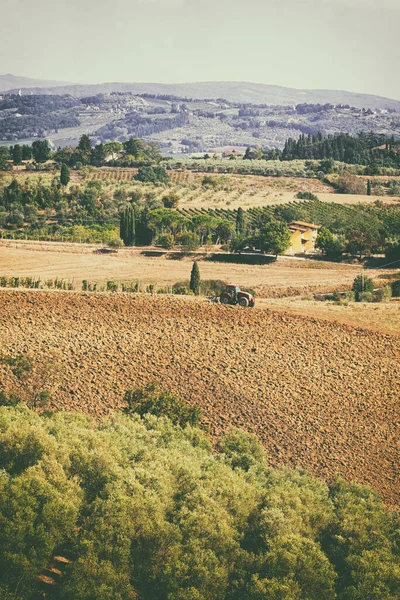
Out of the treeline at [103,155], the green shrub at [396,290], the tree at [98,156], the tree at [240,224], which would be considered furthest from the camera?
the tree at [98,156]

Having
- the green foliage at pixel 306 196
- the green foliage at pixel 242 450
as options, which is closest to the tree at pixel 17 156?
the green foliage at pixel 306 196

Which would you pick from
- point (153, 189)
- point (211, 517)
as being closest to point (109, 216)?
point (153, 189)

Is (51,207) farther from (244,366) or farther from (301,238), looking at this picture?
(244,366)

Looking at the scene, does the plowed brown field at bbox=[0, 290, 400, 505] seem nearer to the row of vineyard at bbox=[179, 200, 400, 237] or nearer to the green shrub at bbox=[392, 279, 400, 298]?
the green shrub at bbox=[392, 279, 400, 298]

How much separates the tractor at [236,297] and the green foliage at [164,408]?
12.4 meters

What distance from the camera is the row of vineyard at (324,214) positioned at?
254 ft

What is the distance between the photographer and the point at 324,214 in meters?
84.7

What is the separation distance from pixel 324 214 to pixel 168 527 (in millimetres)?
70562

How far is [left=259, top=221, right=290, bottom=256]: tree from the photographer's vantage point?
58031 mm

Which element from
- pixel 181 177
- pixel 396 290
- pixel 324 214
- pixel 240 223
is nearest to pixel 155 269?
pixel 396 290

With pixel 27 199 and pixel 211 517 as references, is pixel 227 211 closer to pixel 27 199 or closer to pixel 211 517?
pixel 27 199

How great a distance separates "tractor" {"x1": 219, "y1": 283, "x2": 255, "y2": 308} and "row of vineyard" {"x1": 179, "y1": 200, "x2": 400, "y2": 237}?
36.2 m

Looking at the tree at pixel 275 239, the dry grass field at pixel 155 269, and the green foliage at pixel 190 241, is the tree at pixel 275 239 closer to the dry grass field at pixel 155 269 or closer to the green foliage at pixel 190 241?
the dry grass field at pixel 155 269

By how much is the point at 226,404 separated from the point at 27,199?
52.1 meters
